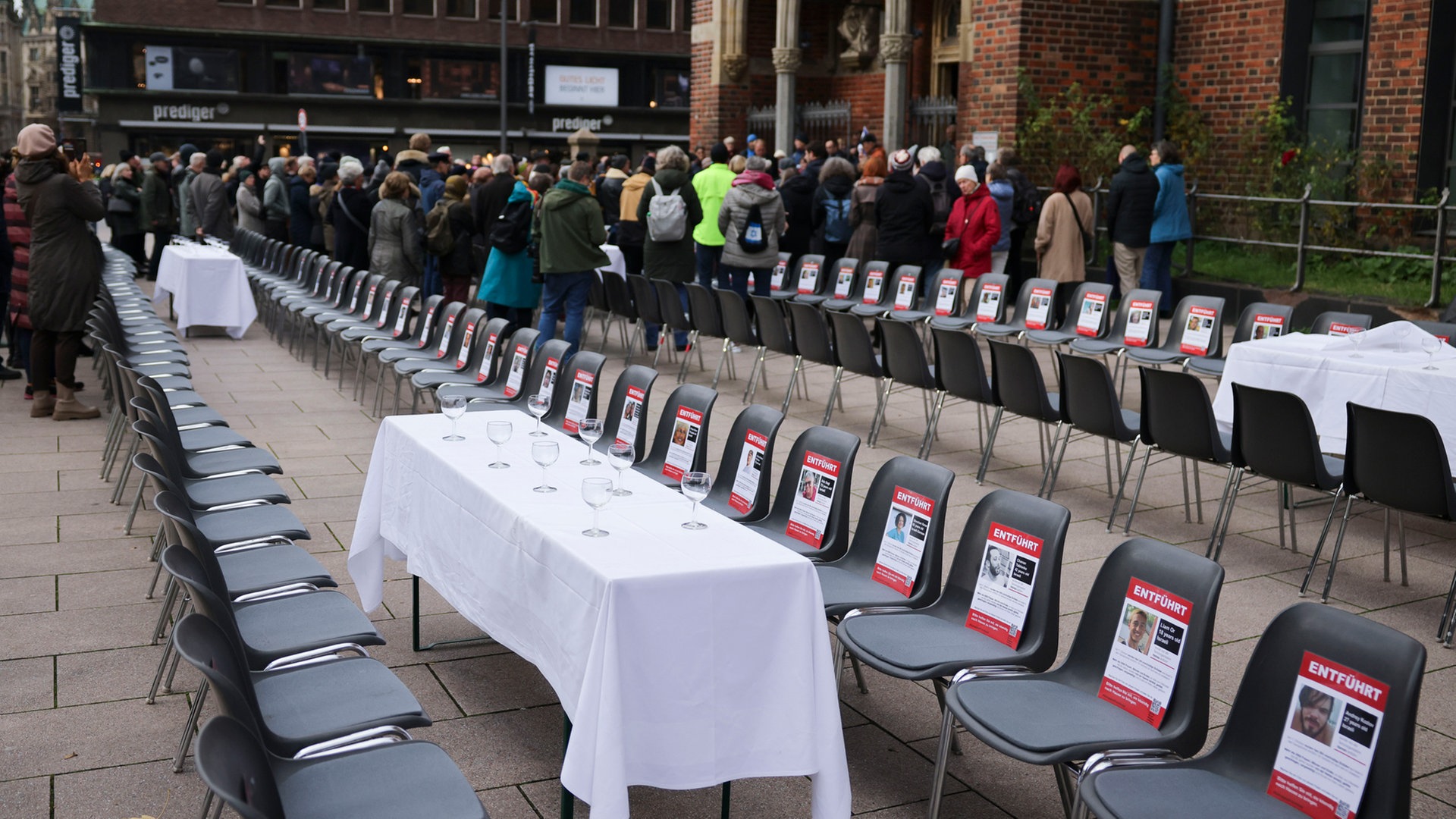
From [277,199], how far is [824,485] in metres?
13.5

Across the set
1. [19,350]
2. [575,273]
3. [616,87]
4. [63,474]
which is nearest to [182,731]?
[63,474]

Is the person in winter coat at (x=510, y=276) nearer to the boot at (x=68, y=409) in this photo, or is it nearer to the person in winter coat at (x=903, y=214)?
the boot at (x=68, y=409)

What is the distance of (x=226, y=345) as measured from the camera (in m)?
12.7

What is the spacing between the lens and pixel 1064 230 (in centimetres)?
1166

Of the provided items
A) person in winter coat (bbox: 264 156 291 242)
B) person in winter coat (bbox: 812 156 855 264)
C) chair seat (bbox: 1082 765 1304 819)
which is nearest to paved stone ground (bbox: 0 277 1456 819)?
chair seat (bbox: 1082 765 1304 819)

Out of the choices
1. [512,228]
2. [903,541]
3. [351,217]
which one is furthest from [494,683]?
[351,217]

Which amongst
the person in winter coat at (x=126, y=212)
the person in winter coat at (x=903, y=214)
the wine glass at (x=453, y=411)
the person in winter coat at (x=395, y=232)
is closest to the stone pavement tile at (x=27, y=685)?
the wine glass at (x=453, y=411)

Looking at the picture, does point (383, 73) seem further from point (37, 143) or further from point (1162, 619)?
point (1162, 619)

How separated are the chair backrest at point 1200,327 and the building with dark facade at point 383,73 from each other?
2988 cm

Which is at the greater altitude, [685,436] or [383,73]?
[383,73]

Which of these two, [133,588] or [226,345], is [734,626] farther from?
[226,345]

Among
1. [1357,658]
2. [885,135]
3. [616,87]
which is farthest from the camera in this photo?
[616,87]

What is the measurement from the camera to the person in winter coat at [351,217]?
12766mm

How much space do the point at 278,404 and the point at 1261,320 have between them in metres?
6.76
